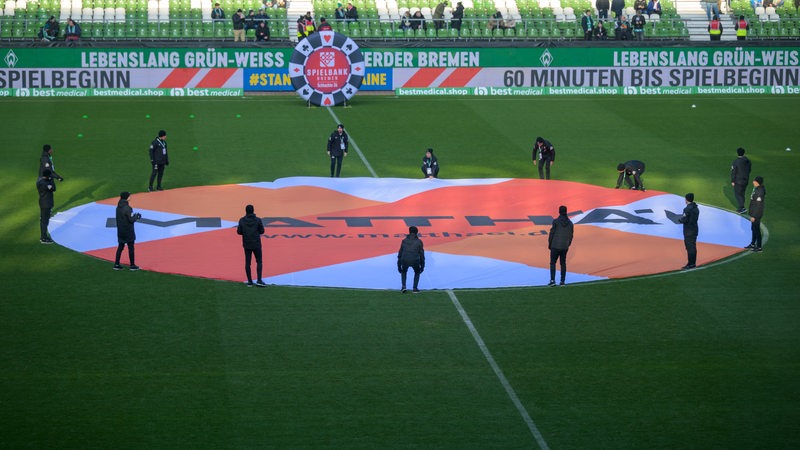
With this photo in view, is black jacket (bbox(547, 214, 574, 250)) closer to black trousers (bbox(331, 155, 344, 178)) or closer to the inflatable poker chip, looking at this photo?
black trousers (bbox(331, 155, 344, 178))

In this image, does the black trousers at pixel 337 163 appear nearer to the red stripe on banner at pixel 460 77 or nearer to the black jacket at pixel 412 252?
the black jacket at pixel 412 252

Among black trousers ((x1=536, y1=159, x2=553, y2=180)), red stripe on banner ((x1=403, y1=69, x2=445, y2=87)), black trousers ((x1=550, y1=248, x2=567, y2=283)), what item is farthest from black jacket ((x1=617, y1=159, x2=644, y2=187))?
red stripe on banner ((x1=403, y1=69, x2=445, y2=87))

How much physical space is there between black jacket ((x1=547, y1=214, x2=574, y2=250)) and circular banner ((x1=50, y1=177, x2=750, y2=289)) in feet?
3.69

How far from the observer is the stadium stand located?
48.7m

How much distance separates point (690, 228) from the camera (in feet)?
74.1

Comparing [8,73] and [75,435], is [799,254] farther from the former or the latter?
[8,73]

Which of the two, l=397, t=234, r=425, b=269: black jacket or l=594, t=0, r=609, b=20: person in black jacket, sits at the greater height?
l=594, t=0, r=609, b=20: person in black jacket

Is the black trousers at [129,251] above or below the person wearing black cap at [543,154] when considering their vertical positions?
below

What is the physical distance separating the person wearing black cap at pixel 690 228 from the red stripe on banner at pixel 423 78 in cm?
2546

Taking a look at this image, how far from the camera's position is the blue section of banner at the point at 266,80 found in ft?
153

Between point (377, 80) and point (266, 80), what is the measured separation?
4.34 meters

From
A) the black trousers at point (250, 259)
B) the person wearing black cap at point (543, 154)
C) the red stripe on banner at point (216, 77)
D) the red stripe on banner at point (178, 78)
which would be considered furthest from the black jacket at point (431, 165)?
the red stripe on banner at point (178, 78)

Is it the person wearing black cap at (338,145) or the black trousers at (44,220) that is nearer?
the black trousers at (44,220)

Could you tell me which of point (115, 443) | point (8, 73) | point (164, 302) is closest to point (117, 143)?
point (8, 73)
